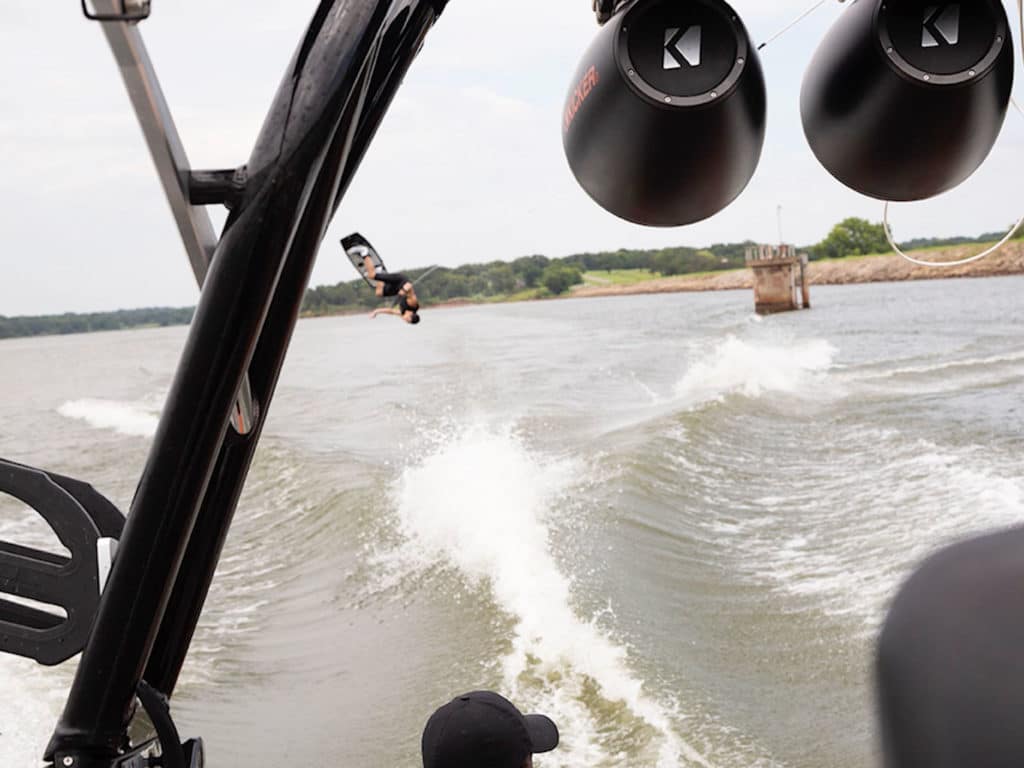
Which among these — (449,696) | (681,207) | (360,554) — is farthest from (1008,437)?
(681,207)

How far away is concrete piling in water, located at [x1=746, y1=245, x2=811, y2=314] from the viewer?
4859 centimetres

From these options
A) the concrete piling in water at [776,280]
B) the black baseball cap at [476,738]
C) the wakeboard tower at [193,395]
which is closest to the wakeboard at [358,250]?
the wakeboard tower at [193,395]

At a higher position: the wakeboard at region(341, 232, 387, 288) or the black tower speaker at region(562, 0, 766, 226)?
the black tower speaker at region(562, 0, 766, 226)

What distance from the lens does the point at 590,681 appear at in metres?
6.41

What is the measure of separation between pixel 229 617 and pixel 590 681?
11.7 ft

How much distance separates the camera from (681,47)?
1.92 m

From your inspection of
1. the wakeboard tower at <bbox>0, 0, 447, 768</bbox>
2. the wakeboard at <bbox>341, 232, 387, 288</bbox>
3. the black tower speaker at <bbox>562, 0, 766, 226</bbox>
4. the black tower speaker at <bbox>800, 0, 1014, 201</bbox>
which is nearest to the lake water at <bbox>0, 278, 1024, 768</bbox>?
the black tower speaker at <bbox>800, 0, 1014, 201</bbox>

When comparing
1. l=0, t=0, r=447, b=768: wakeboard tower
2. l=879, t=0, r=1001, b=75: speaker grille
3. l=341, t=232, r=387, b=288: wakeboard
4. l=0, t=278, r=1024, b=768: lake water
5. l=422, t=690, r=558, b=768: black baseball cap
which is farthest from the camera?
l=0, t=278, r=1024, b=768: lake water

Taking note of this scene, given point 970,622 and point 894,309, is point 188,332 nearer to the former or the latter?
point 970,622

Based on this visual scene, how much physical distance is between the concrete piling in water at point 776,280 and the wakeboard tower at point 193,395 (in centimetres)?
4772

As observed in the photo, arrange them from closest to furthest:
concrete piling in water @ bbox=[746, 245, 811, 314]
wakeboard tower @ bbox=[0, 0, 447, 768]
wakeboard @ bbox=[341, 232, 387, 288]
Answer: wakeboard tower @ bbox=[0, 0, 447, 768] < wakeboard @ bbox=[341, 232, 387, 288] < concrete piling in water @ bbox=[746, 245, 811, 314]

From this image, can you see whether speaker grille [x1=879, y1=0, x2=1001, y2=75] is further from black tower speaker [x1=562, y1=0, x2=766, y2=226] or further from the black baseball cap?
the black baseball cap

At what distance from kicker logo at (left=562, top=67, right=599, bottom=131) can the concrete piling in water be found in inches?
1857

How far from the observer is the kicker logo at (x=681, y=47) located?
1918 millimetres
